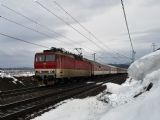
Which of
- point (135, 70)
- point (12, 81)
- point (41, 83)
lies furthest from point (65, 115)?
point (12, 81)

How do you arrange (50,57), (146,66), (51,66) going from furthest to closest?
(50,57) < (51,66) < (146,66)

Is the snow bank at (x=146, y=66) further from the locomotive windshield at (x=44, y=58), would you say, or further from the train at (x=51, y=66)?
the locomotive windshield at (x=44, y=58)

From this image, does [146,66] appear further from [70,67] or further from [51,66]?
[70,67]

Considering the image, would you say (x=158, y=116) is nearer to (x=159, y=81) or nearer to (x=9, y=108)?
(x=159, y=81)

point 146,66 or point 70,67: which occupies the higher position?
point 70,67

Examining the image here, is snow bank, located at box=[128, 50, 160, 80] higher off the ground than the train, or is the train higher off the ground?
the train

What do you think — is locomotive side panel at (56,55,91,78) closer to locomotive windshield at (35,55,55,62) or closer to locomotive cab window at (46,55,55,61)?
locomotive cab window at (46,55,55,61)

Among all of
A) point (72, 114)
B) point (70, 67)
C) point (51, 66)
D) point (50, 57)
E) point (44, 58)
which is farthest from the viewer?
point (70, 67)

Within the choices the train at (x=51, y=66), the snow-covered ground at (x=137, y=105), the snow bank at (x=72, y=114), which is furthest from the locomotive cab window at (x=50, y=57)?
the snow bank at (x=72, y=114)

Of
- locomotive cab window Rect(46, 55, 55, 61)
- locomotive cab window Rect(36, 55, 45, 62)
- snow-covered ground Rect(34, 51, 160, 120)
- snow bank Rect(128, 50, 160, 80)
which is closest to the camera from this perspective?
snow-covered ground Rect(34, 51, 160, 120)

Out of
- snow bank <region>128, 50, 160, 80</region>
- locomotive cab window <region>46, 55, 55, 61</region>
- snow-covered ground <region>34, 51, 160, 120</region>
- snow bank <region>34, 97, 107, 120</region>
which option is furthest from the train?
snow bank <region>128, 50, 160, 80</region>

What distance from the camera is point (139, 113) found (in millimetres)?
6703

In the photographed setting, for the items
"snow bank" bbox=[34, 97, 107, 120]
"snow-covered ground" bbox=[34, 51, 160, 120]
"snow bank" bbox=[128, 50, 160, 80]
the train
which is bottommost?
"snow bank" bbox=[34, 97, 107, 120]

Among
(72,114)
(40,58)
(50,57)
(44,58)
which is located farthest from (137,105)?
(40,58)
